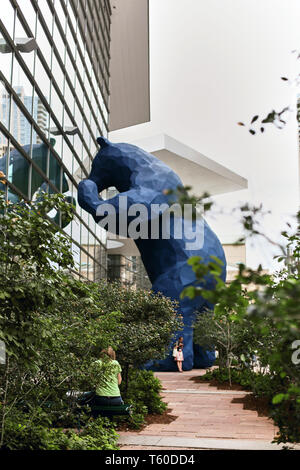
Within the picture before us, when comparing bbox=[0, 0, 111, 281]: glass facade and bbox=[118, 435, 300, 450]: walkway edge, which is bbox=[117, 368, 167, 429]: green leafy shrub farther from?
bbox=[0, 0, 111, 281]: glass facade

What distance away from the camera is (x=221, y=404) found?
10773 mm

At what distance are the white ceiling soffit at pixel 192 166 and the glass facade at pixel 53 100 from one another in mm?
4972

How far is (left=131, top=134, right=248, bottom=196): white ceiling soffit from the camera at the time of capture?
101 ft

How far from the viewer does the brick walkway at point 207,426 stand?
7.04 m

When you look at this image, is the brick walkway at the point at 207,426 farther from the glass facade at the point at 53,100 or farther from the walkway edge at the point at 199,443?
the glass facade at the point at 53,100

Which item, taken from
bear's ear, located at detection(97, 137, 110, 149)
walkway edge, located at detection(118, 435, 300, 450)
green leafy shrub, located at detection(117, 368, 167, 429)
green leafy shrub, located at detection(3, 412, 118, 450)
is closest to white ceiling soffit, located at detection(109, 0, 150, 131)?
bear's ear, located at detection(97, 137, 110, 149)

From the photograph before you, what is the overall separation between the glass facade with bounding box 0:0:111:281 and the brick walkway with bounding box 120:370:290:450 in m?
2.83

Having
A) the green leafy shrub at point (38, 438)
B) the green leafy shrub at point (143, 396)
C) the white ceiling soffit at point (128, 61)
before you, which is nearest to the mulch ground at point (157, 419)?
the green leafy shrub at point (143, 396)

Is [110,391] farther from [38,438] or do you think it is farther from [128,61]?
[128,61]

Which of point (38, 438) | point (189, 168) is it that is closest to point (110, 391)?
point (38, 438)

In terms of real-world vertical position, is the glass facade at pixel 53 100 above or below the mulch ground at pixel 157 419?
above
